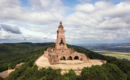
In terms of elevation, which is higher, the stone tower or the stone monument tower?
the stone tower

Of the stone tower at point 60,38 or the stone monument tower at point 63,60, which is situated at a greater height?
the stone tower at point 60,38

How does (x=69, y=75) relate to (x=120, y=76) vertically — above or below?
above

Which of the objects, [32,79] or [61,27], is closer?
[32,79]

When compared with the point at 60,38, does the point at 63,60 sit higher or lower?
lower

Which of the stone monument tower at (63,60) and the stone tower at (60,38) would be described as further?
the stone tower at (60,38)


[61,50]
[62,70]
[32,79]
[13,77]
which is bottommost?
[13,77]

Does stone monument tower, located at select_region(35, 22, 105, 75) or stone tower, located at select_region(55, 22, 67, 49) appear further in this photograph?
stone tower, located at select_region(55, 22, 67, 49)

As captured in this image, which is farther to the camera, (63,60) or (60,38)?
(60,38)

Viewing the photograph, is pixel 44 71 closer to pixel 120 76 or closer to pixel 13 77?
pixel 13 77

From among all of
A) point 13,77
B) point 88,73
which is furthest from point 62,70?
point 13,77

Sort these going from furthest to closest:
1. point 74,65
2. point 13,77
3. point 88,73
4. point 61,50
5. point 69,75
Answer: point 61,50 < point 13,77 < point 74,65 < point 88,73 < point 69,75

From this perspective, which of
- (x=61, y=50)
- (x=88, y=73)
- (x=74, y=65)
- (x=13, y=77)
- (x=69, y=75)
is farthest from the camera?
(x=61, y=50)
